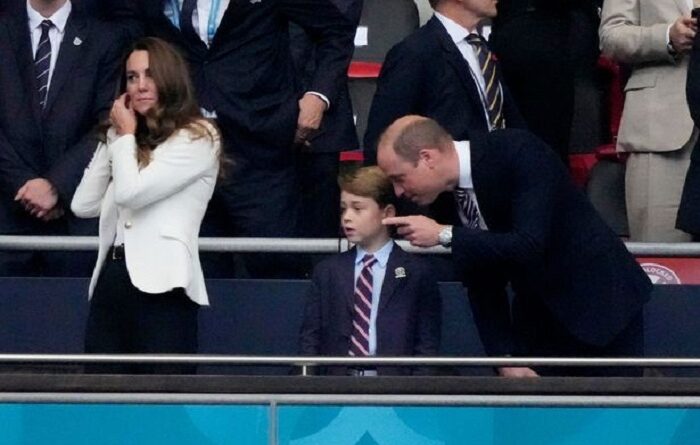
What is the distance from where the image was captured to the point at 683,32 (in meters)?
7.84

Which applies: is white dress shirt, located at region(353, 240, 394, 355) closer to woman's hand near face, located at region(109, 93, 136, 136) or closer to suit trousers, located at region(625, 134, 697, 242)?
woman's hand near face, located at region(109, 93, 136, 136)

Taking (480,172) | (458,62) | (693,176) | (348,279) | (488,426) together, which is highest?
(458,62)

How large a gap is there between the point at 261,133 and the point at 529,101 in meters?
1.35

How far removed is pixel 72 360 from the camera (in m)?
5.97

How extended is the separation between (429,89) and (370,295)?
0.89 m

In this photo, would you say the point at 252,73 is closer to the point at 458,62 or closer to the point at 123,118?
the point at 458,62

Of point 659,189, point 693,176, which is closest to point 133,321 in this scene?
point 693,176

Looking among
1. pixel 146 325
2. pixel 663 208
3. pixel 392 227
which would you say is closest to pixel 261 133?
pixel 392 227

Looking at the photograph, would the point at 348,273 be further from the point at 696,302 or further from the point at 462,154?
the point at 696,302

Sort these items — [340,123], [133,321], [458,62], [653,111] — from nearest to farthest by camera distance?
[133,321]
[458,62]
[340,123]
[653,111]

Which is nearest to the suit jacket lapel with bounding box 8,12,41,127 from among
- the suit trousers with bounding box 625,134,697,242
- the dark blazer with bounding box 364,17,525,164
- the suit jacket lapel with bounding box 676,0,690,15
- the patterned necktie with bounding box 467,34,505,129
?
the dark blazer with bounding box 364,17,525,164

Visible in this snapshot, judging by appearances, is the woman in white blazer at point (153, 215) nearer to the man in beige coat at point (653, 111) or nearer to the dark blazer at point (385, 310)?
the dark blazer at point (385, 310)

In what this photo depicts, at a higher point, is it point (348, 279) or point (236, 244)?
point (236, 244)

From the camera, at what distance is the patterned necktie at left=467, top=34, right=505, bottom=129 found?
7.62 meters
